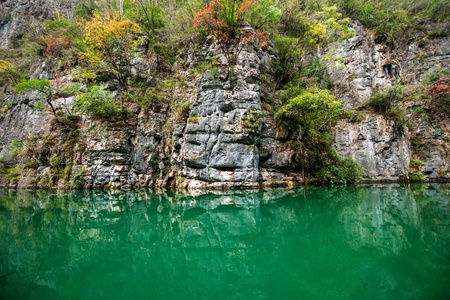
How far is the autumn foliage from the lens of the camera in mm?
14374

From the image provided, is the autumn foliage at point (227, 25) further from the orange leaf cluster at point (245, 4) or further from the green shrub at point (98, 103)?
the green shrub at point (98, 103)

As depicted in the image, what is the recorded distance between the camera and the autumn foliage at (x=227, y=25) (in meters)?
14.4

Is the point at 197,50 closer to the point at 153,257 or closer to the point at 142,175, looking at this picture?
the point at 142,175

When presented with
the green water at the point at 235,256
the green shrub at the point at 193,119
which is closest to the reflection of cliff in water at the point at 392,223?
the green water at the point at 235,256

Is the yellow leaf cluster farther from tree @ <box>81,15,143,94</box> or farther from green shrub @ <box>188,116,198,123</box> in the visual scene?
green shrub @ <box>188,116,198,123</box>

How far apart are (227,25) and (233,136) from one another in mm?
8784

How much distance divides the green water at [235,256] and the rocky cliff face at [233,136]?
7.39 metres

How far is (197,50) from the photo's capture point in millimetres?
16453

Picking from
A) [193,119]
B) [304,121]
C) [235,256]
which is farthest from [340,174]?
[235,256]

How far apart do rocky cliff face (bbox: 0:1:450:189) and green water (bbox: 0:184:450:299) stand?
7.39 meters

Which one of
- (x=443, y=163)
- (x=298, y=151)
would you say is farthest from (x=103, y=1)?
(x=443, y=163)

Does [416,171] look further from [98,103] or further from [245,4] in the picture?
[98,103]

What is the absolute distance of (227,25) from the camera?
14.9 meters

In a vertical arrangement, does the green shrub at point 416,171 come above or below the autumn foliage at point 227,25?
below
